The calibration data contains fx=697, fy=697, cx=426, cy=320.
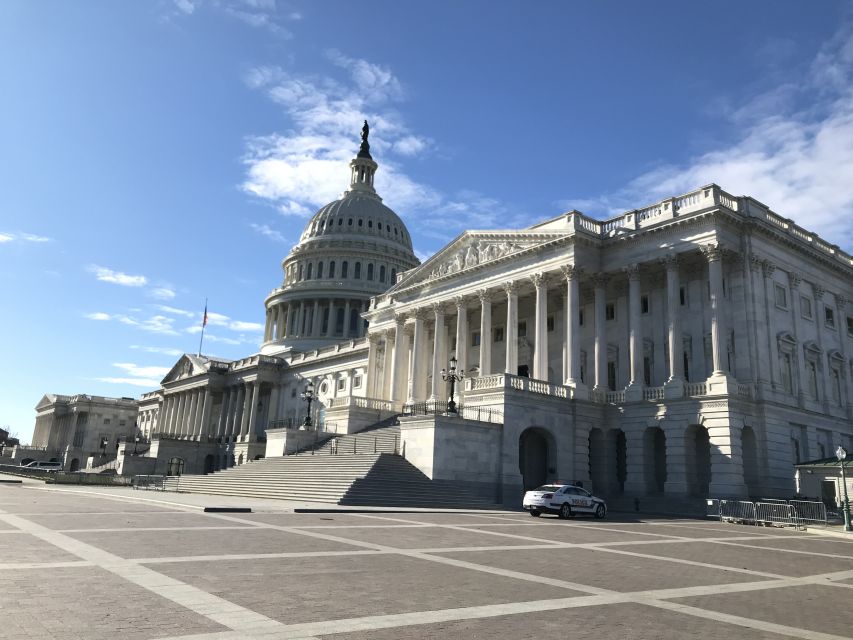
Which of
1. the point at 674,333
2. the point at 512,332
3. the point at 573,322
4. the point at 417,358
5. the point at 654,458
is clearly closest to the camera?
the point at 674,333

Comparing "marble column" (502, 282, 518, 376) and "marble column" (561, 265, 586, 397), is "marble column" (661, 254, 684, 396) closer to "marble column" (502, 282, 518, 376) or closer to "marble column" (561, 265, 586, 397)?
"marble column" (561, 265, 586, 397)

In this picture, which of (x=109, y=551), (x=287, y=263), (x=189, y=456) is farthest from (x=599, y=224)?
(x=287, y=263)

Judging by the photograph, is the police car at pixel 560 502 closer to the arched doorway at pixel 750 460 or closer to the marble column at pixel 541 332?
the arched doorway at pixel 750 460

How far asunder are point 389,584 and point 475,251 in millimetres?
45802

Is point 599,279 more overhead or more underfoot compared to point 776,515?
more overhead

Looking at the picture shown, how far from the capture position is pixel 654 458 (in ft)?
148

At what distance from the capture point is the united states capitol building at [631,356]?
41.1 metres

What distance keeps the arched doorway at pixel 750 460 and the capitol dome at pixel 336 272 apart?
80.2 m

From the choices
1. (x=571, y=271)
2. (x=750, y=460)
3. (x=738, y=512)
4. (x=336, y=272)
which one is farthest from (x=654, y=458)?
(x=336, y=272)

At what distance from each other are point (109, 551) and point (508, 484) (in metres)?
29.8

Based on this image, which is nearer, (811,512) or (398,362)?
(811,512)

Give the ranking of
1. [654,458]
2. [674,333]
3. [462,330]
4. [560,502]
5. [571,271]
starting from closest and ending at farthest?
[560,502] < [674,333] < [654,458] < [571,271] < [462,330]

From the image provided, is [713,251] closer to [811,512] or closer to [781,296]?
[781,296]

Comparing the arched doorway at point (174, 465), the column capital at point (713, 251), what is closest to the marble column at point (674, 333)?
the column capital at point (713, 251)
